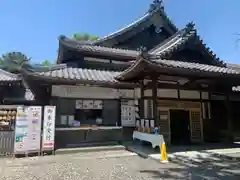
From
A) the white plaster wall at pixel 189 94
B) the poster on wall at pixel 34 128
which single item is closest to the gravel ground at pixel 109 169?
the poster on wall at pixel 34 128

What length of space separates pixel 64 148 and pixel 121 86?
400 centimetres

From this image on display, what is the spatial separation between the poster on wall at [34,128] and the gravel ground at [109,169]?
2.02ft

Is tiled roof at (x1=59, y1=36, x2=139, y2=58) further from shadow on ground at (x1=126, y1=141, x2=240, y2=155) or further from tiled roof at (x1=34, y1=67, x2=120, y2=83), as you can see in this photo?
shadow on ground at (x1=126, y1=141, x2=240, y2=155)

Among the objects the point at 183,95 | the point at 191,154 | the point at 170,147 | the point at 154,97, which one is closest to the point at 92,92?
the point at 154,97

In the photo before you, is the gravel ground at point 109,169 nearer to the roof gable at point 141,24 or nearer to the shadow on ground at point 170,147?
the shadow on ground at point 170,147

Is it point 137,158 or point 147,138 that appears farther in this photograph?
point 147,138

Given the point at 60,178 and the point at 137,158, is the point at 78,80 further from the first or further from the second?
the point at 60,178

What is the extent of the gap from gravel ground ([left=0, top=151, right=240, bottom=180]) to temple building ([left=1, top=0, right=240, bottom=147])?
2252 millimetres

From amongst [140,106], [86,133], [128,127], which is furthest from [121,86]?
[86,133]

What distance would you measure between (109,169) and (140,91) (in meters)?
5.09

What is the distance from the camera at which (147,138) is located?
8.89m

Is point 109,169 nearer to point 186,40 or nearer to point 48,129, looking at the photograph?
point 48,129

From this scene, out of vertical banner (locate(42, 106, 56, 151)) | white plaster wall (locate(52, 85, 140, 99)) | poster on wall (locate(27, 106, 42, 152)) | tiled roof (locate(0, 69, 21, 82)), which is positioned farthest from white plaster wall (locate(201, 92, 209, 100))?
tiled roof (locate(0, 69, 21, 82))

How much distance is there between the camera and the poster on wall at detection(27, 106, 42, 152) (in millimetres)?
8133
